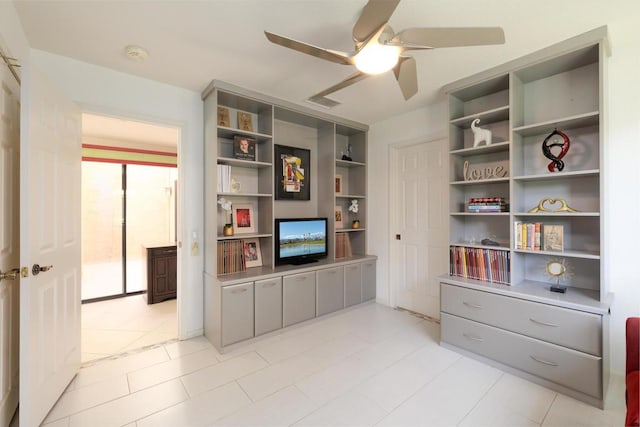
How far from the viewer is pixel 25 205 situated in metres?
1.53

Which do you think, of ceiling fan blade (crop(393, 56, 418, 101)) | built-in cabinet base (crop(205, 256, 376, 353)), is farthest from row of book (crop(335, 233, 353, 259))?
ceiling fan blade (crop(393, 56, 418, 101))

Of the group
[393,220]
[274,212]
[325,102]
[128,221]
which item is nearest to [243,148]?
[274,212]

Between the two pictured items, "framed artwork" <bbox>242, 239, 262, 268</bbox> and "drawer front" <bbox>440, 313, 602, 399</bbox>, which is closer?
"drawer front" <bbox>440, 313, 602, 399</bbox>

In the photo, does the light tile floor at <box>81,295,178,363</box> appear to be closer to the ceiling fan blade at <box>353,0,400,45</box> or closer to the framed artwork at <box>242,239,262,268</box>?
the framed artwork at <box>242,239,262,268</box>

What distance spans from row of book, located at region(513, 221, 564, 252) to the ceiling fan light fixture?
1705mm

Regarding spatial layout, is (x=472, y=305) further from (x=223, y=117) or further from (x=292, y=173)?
(x=223, y=117)

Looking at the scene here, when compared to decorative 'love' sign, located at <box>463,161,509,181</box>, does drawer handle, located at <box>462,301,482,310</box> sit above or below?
below

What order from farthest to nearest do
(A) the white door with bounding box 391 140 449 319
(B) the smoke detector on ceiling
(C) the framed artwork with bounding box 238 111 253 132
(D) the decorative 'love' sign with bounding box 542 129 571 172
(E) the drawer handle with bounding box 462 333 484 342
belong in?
(A) the white door with bounding box 391 140 449 319, (C) the framed artwork with bounding box 238 111 253 132, (E) the drawer handle with bounding box 462 333 484 342, (D) the decorative 'love' sign with bounding box 542 129 571 172, (B) the smoke detector on ceiling

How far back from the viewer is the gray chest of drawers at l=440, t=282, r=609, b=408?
1.86 m

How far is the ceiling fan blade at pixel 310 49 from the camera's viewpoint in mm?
1513

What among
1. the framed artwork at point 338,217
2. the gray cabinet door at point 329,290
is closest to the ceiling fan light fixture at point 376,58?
the gray cabinet door at point 329,290

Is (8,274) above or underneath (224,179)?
underneath

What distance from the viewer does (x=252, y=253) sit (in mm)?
3209

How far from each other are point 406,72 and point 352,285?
101 inches
